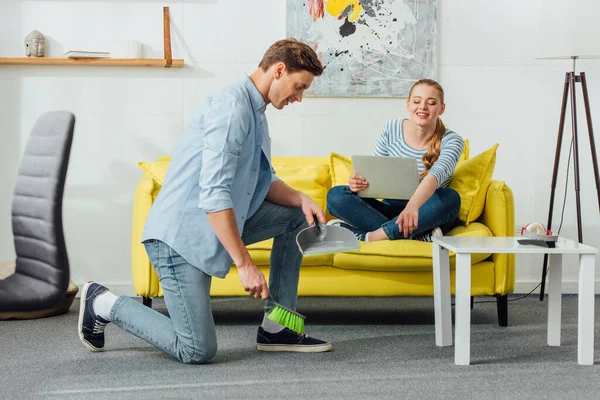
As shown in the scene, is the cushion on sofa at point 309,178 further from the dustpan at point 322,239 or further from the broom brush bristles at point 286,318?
the broom brush bristles at point 286,318

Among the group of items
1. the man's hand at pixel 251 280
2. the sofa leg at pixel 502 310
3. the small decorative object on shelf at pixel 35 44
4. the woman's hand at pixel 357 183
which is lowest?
the sofa leg at pixel 502 310

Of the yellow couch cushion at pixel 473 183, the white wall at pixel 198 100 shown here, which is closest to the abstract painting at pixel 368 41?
the white wall at pixel 198 100

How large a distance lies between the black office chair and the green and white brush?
4.13ft

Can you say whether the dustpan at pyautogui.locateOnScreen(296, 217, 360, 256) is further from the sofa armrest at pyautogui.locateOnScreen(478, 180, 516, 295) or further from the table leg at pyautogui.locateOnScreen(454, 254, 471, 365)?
the sofa armrest at pyautogui.locateOnScreen(478, 180, 516, 295)

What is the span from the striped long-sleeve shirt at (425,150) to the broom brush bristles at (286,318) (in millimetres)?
995

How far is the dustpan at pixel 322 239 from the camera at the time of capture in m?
2.61

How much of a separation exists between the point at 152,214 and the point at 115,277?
1867 millimetres

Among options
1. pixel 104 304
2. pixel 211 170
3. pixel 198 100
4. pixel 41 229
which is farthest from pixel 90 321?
pixel 198 100

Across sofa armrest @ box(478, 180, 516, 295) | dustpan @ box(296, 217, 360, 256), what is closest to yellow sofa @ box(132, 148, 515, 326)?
sofa armrest @ box(478, 180, 516, 295)

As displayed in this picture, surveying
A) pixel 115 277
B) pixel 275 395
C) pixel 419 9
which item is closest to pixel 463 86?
pixel 419 9

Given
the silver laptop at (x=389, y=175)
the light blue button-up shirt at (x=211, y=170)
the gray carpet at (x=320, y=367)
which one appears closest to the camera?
the gray carpet at (x=320, y=367)

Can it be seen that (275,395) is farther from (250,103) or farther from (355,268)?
(355,268)

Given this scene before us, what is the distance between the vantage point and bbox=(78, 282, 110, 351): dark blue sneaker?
8.81 feet

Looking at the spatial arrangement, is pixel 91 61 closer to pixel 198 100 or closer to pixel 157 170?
pixel 198 100
